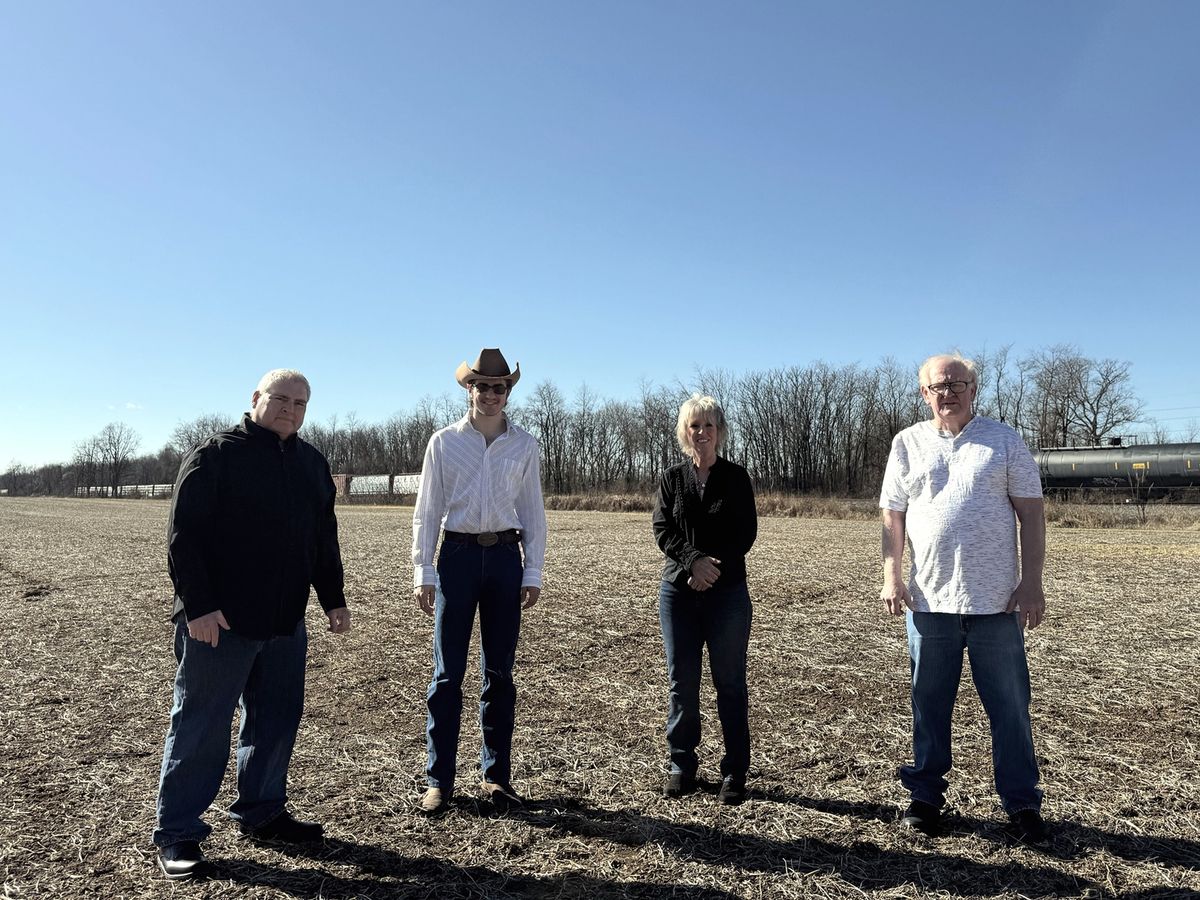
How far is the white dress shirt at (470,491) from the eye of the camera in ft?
12.8

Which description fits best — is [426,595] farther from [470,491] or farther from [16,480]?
[16,480]

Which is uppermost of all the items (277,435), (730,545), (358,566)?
(277,435)

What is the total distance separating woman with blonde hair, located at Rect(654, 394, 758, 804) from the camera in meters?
3.95

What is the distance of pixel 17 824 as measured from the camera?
3699 millimetres

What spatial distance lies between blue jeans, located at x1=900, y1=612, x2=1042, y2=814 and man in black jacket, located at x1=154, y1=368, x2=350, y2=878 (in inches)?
112

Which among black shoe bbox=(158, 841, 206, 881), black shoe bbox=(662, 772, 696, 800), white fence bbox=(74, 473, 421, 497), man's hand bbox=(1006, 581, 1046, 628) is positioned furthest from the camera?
white fence bbox=(74, 473, 421, 497)

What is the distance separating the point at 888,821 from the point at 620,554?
13.6m

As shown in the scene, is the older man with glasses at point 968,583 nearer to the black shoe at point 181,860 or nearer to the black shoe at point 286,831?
the black shoe at point 286,831

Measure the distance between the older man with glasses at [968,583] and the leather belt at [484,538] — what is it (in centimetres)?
182

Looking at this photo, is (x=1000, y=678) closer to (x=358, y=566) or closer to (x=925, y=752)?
(x=925, y=752)

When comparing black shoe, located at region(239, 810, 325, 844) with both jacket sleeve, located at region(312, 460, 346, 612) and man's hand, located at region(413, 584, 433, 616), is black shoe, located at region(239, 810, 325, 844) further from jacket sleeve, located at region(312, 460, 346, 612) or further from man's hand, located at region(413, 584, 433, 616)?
man's hand, located at region(413, 584, 433, 616)

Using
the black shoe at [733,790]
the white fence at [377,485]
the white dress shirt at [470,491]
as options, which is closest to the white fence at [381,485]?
the white fence at [377,485]

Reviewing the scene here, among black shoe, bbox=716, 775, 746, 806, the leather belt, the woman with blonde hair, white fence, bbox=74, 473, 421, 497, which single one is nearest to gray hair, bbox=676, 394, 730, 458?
the woman with blonde hair

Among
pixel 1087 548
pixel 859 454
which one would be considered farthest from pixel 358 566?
pixel 859 454
